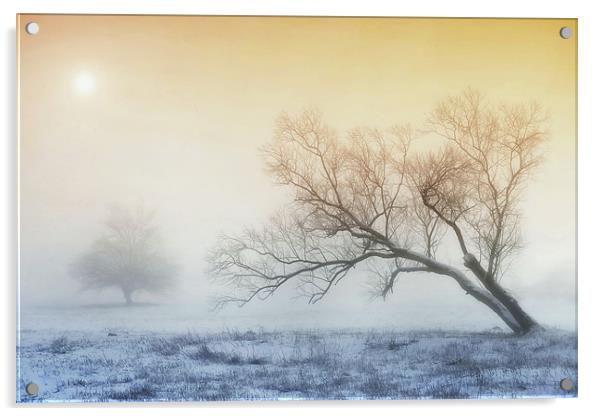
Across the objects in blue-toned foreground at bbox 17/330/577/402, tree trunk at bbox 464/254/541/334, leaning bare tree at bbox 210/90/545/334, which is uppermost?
leaning bare tree at bbox 210/90/545/334

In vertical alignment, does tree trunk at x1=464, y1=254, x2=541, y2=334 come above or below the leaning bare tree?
below

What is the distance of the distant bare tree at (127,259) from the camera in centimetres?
251

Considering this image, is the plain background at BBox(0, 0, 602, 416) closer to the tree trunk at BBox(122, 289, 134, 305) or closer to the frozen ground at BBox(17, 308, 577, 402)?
the frozen ground at BBox(17, 308, 577, 402)

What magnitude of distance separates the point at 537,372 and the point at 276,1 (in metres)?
1.71

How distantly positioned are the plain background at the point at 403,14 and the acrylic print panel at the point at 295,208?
47 millimetres

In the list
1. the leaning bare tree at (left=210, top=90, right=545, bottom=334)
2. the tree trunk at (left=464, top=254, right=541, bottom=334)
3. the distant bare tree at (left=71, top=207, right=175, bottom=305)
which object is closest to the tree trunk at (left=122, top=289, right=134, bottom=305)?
the distant bare tree at (left=71, top=207, right=175, bottom=305)

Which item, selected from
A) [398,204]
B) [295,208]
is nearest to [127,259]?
[295,208]

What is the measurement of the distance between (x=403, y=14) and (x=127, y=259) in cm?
139

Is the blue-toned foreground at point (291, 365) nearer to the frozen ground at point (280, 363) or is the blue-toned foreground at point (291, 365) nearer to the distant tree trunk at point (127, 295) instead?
the frozen ground at point (280, 363)

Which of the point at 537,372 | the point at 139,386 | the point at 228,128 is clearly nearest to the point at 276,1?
the point at 228,128

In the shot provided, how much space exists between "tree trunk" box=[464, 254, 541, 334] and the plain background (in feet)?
0.68

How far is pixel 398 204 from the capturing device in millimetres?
2561

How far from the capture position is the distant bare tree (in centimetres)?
251

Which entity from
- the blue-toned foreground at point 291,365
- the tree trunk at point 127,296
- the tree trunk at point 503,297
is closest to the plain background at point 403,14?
the blue-toned foreground at point 291,365
